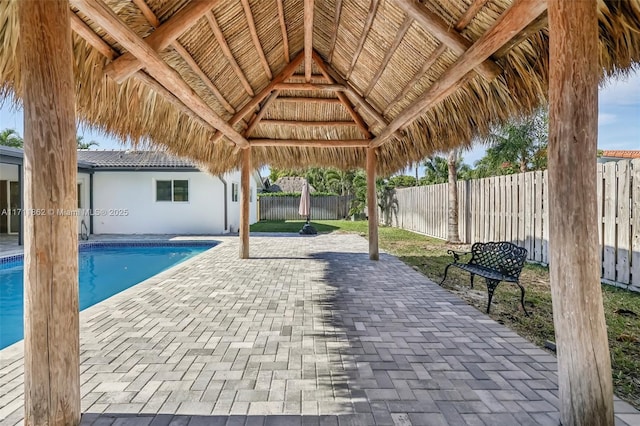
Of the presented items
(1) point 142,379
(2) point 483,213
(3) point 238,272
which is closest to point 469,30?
(1) point 142,379

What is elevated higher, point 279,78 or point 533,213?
point 279,78

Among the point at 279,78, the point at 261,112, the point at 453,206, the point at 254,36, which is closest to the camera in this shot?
the point at 254,36

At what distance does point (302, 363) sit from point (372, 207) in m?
5.78

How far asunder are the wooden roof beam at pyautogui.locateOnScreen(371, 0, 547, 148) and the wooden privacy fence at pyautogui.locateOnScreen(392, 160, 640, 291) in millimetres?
1539

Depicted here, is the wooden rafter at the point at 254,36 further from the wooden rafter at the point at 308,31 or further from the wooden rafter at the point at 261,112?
the wooden rafter at the point at 308,31

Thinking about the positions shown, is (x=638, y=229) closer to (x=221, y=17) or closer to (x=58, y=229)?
(x=221, y=17)

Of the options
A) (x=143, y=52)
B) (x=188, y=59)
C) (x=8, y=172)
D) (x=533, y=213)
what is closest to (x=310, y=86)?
(x=188, y=59)

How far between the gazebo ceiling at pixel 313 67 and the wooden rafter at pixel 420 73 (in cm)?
2

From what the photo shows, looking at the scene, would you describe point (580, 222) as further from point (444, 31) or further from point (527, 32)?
point (444, 31)

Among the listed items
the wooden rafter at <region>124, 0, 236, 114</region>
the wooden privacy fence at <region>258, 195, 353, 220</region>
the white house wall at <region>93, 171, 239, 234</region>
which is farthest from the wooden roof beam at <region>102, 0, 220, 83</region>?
the wooden privacy fence at <region>258, 195, 353, 220</region>

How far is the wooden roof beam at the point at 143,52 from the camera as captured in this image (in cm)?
265

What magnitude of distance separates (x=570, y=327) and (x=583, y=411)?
19.8 inches

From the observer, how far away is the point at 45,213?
6.60ft

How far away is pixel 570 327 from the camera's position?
6.82 feet
